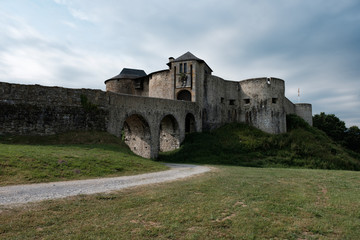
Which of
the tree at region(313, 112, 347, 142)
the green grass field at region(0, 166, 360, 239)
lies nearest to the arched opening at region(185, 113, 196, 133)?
the green grass field at region(0, 166, 360, 239)

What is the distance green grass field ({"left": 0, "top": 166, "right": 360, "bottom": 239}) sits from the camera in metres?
4.71

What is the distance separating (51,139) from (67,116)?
194cm

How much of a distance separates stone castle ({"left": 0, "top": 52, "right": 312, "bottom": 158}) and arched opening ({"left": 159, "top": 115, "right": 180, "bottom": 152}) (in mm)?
41

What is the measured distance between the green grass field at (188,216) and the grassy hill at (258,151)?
14.5 m

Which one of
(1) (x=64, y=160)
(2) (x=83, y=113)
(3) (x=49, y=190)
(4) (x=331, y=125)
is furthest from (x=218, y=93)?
(4) (x=331, y=125)

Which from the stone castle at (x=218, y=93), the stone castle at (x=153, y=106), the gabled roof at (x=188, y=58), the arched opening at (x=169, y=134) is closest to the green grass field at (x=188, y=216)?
the stone castle at (x=153, y=106)

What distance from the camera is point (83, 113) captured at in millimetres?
18078

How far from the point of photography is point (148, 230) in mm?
4820

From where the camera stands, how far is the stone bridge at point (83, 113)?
15883 mm

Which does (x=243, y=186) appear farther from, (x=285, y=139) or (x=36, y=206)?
(x=285, y=139)

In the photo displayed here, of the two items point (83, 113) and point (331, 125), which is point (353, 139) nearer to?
point (331, 125)

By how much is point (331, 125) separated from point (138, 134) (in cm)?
4173

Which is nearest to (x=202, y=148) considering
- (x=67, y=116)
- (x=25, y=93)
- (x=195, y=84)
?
(x=195, y=84)

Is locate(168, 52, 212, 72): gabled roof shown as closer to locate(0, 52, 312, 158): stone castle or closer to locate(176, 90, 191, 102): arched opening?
locate(0, 52, 312, 158): stone castle
